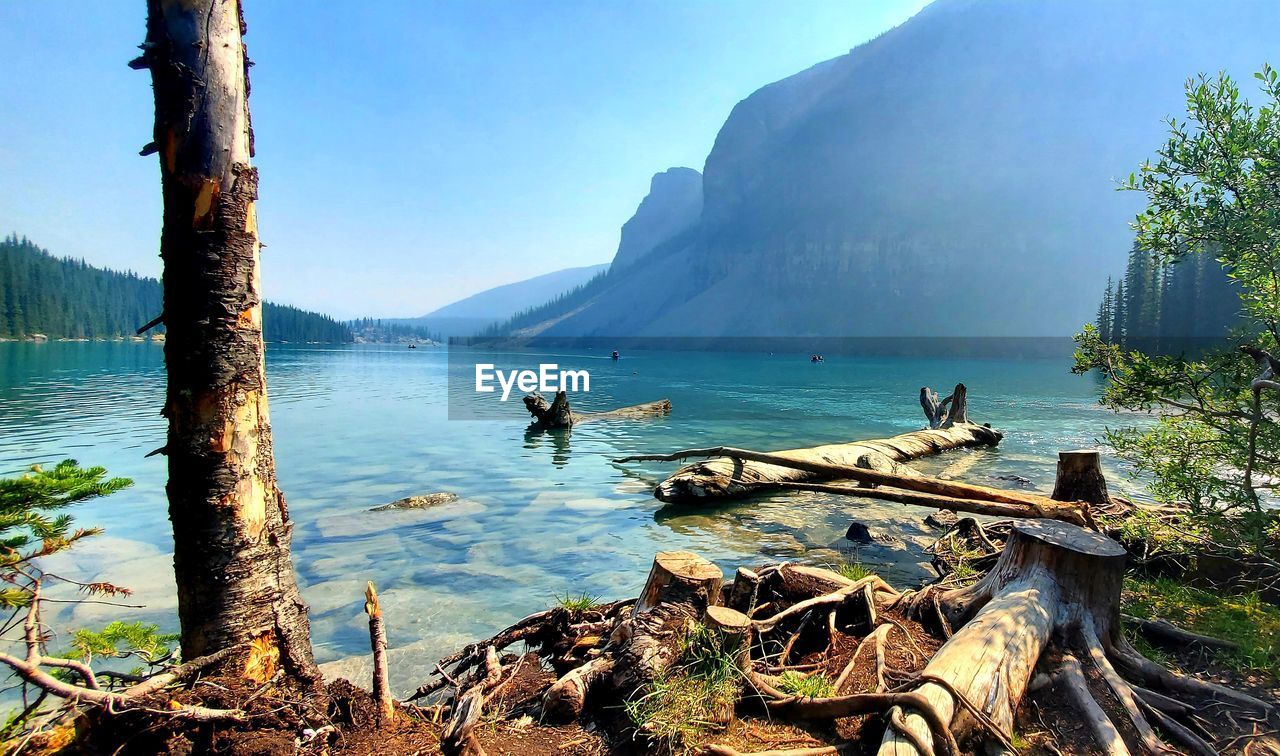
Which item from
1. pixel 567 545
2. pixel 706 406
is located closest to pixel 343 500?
pixel 567 545

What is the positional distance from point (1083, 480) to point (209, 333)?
42.3ft

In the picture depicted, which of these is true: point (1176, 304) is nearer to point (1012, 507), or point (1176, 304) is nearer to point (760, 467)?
point (760, 467)

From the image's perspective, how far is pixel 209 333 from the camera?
12.1 ft

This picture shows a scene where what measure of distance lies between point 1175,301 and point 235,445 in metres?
108

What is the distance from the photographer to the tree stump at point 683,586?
204 inches

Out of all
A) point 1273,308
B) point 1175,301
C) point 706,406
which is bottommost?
point 706,406

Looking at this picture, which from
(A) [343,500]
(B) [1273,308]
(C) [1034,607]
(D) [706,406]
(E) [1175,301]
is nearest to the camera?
(C) [1034,607]

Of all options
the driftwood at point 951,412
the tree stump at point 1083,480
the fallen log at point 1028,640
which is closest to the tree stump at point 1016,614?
the fallen log at point 1028,640

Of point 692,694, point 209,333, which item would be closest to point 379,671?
point 692,694

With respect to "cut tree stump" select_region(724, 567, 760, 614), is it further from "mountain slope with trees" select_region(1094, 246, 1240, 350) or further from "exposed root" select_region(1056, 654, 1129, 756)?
"mountain slope with trees" select_region(1094, 246, 1240, 350)

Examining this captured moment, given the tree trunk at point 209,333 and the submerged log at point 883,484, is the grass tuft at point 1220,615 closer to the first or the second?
the submerged log at point 883,484

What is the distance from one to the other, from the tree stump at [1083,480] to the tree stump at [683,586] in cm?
884

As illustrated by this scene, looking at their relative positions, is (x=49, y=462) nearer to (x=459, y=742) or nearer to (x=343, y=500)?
(x=343, y=500)

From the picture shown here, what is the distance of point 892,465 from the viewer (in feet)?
60.7
